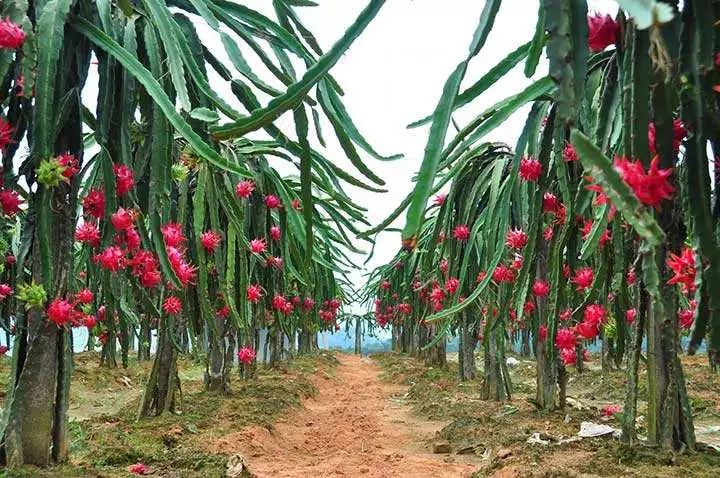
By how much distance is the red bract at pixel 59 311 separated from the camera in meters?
2.39

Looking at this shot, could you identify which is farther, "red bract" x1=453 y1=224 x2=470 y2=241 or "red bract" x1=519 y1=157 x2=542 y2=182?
"red bract" x1=453 y1=224 x2=470 y2=241

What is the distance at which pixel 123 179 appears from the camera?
2.47 metres

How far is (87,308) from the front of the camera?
637 cm

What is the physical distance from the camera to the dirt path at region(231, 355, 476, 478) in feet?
13.3

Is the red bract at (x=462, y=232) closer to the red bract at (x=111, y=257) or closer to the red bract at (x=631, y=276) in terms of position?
the red bract at (x=631, y=276)

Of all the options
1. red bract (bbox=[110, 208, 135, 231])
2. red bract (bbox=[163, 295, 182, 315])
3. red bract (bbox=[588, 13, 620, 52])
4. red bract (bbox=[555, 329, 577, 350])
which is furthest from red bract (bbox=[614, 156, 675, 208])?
red bract (bbox=[163, 295, 182, 315])

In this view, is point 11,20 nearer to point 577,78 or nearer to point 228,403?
point 577,78

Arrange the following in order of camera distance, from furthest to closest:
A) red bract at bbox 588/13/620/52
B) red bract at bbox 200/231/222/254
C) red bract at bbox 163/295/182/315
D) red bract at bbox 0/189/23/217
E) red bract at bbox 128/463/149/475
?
red bract at bbox 163/295/182/315, red bract at bbox 200/231/222/254, red bract at bbox 128/463/149/475, red bract at bbox 0/189/23/217, red bract at bbox 588/13/620/52

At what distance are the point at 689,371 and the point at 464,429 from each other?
20.0ft

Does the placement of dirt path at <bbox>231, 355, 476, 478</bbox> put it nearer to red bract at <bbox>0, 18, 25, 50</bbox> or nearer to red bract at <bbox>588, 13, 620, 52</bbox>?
red bract at <bbox>0, 18, 25, 50</bbox>

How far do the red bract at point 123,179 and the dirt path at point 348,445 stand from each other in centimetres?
211

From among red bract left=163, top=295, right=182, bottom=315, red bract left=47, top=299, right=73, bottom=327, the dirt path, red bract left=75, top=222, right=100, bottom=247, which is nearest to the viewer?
red bract left=47, top=299, right=73, bottom=327

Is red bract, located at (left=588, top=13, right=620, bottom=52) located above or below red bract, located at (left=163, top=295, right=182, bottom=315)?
above

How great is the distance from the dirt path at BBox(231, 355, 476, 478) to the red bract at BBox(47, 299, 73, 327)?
1854mm
